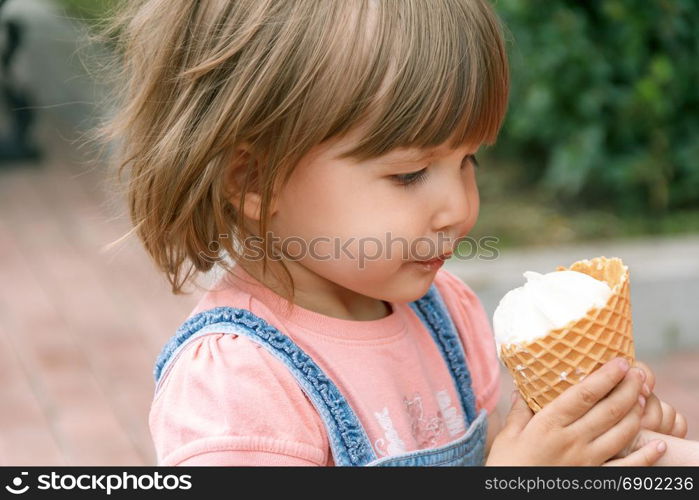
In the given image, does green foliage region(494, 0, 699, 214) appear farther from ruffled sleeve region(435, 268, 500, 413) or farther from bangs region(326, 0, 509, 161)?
bangs region(326, 0, 509, 161)

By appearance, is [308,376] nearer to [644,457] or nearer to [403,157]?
[403,157]

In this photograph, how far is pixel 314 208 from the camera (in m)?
1.69

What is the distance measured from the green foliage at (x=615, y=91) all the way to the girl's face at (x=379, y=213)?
8.51 feet

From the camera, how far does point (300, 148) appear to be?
1633 millimetres

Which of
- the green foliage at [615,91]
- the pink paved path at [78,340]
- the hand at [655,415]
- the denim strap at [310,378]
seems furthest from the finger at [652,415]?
the green foliage at [615,91]

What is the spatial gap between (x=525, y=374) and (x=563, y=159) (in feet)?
9.05

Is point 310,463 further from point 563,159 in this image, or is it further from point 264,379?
point 563,159

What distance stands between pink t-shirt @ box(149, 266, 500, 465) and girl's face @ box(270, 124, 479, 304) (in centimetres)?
11

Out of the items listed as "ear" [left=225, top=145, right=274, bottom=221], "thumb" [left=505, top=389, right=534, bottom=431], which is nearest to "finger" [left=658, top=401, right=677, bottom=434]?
"thumb" [left=505, top=389, right=534, bottom=431]

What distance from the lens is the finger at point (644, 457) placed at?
1.65 m

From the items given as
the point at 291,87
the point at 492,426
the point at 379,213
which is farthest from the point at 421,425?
the point at 291,87

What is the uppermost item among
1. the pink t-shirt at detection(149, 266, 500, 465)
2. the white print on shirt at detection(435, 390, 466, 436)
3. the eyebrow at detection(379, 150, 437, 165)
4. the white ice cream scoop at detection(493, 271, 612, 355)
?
the eyebrow at detection(379, 150, 437, 165)

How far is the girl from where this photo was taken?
5.28ft
